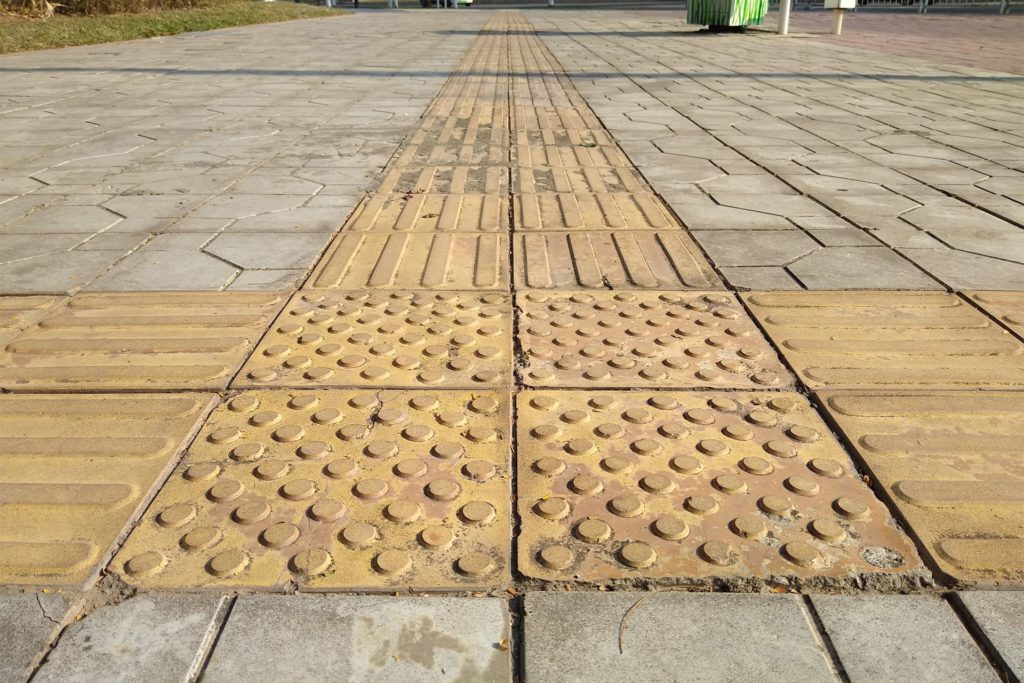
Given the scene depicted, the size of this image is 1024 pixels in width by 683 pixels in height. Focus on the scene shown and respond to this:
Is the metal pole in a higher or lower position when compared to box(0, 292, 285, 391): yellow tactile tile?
higher

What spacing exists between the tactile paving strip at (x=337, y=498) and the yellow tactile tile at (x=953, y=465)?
850 mm

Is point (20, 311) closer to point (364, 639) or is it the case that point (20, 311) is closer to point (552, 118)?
point (364, 639)

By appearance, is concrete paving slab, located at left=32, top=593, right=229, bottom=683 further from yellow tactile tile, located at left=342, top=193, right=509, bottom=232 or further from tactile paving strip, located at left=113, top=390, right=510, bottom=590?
yellow tactile tile, located at left=342, top=193, right=509, bottom=232

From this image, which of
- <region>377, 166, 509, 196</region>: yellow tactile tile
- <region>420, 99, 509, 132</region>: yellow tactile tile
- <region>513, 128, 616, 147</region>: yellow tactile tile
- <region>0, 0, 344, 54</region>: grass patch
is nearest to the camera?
<region>377, 166, 509, 196</region>: yellow tactile tile

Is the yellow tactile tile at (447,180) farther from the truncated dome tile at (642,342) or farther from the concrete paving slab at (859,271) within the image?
the concrete paving slab at (859,271)

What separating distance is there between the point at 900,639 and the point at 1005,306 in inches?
67.6

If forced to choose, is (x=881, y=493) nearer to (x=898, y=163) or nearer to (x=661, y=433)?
(x=661, y=433)

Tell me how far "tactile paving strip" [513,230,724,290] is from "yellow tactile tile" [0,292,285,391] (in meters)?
0.96

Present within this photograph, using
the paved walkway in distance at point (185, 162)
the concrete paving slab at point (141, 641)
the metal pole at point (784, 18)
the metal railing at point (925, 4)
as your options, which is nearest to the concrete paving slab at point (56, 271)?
the paved walkway in distance at point (185, 162)

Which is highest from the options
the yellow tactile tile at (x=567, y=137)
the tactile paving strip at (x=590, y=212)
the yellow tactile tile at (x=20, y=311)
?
the yellow tactile tile at (x=567, y=137)

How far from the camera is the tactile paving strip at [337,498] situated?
1.43 meters

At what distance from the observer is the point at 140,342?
230 cm

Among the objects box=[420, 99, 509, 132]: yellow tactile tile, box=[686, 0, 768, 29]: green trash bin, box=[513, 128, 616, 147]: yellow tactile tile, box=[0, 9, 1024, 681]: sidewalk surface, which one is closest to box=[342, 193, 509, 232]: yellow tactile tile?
box=[0, 9, 1024, 681]: sidewalk surface

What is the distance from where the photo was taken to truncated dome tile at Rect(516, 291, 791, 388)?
211 centimetres
